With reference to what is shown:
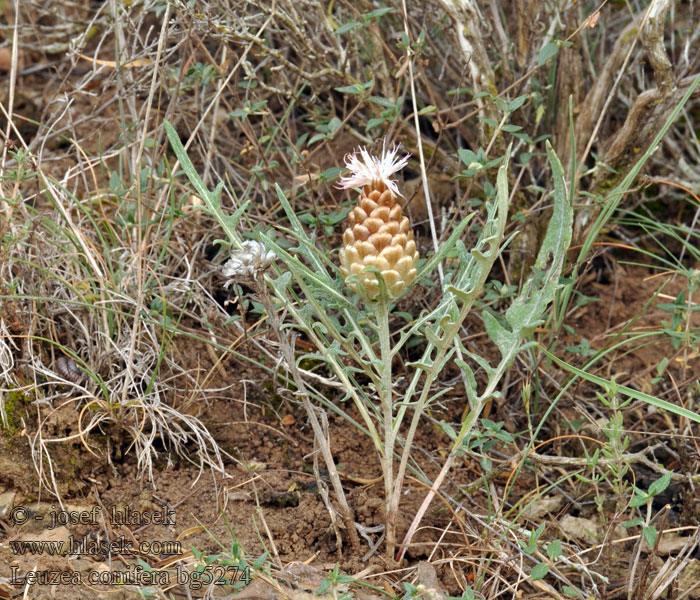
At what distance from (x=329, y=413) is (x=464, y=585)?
722 mm

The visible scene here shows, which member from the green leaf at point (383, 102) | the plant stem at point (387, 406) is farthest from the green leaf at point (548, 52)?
the plant stem at point (387, 406)

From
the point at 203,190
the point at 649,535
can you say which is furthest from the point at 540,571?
the point at 203,190

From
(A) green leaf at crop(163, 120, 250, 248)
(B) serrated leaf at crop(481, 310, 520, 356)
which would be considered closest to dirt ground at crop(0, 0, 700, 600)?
(A) green leaf at crop(163, 120, 250, 248)

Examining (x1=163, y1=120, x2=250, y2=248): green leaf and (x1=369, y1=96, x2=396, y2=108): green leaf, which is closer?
(x1=163, y1=120, x2=250, y2=248): green leaf

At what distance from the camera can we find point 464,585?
77.3 inches

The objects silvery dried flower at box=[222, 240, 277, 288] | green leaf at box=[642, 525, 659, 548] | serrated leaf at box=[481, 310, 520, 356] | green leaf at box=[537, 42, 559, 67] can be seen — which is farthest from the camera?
green leaf at box=[537, 42, 559, 67]

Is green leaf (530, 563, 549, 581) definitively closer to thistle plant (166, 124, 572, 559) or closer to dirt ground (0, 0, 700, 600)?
dirt ground (0, 0, 700, 600)

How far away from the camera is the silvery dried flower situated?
1621mm

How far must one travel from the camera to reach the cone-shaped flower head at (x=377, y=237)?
5.58 feet

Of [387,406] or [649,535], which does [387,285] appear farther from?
[649,535]

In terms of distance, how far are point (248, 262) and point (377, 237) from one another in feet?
0.96

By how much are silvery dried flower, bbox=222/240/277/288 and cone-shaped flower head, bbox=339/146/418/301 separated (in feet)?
0.63

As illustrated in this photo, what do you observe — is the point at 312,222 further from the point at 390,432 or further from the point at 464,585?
the point at 464,585

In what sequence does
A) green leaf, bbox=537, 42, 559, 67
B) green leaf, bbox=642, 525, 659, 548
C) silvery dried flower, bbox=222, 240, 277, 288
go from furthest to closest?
green leaf, bbox=537, 42, 559, 67 < green leaf, bbox=642, 525, 659, 548 < silvery dried flower, bbox=222, 240, 277, 288
